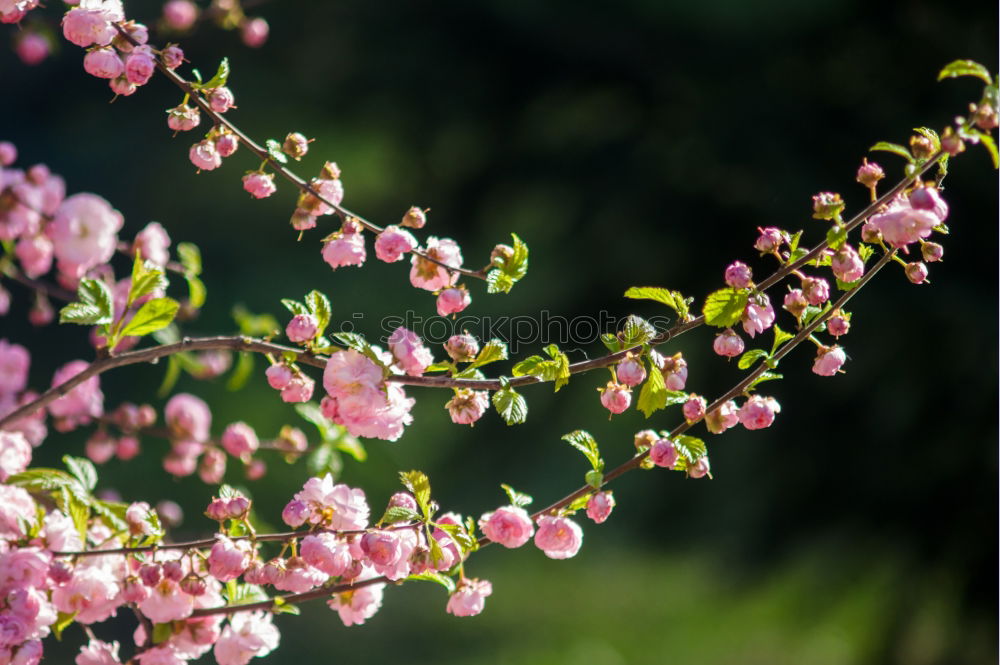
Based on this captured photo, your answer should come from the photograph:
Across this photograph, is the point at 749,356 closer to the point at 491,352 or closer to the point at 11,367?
the point at 491,352

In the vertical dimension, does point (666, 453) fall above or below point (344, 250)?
below

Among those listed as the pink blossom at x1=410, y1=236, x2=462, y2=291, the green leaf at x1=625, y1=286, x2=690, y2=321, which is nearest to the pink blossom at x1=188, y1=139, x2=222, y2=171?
the pink blossom at x1=410, y1=236, x2=462, y2=291

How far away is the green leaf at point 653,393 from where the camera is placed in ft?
1.43

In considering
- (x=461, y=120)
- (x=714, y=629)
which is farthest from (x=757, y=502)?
(x=461, y=120)

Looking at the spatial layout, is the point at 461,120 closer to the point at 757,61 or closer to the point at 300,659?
the point at 757,61

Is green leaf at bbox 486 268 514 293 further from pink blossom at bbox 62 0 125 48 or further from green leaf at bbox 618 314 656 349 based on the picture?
pink blossom at bbox 62 0 125 48

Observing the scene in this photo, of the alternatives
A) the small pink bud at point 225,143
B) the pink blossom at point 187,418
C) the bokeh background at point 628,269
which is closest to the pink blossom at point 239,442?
the pink blossom at point 187,418

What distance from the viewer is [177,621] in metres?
0.51

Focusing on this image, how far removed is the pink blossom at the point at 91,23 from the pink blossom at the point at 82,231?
187 millimetres

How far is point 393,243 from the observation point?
1.52 feet

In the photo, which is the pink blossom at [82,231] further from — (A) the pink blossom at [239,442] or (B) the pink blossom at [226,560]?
(B) the pink blossom at [226,560]

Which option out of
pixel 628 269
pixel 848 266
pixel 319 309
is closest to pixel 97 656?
pixel 319 309

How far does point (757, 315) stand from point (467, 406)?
0.47 ft

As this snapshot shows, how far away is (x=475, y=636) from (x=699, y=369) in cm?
59
